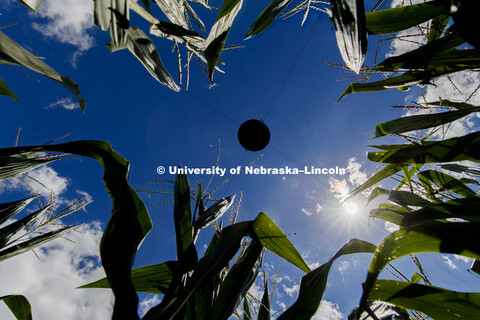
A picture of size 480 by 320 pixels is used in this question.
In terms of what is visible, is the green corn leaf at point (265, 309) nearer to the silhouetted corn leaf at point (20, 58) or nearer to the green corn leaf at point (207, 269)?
the green corn leaf at point (207, 269)

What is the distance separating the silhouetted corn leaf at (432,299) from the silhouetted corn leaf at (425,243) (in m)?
0.09

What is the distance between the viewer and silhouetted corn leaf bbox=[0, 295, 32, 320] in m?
0.48

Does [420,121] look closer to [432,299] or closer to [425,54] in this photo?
[425,54]

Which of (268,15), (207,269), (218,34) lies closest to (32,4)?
(218,34)

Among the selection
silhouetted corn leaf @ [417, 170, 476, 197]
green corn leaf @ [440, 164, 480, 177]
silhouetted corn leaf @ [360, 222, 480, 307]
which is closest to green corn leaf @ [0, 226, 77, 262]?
silhouetted corn leaf @ [360, 222, 480, 307]

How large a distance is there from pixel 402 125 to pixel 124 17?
67cm

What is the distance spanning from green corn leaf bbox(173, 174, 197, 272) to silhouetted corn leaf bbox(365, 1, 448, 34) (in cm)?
61

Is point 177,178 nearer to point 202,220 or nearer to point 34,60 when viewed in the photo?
point 202,220

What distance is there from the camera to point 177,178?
48cm

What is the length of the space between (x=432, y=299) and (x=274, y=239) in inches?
11.5

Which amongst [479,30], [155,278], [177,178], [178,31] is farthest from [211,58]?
[155,278]

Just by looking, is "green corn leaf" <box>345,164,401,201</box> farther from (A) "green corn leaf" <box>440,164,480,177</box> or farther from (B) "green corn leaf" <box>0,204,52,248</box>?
(B) "green corn leaf" <box>0,204,52,248</box>

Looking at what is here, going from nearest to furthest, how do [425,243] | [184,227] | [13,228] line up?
[425,243] → [184,227] → [13,228]

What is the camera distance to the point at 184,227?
0.43 meters
